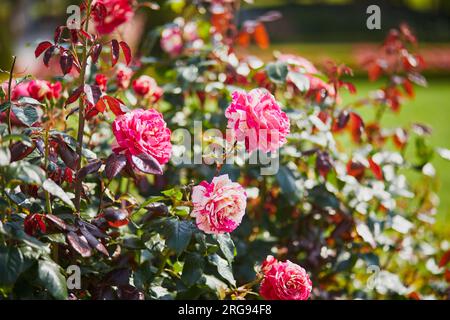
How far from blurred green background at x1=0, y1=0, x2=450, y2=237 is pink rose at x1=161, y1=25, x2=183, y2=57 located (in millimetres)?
116

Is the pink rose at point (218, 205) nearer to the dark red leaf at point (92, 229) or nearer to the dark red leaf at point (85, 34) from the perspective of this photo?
the dark red leaf at point (92, 229)

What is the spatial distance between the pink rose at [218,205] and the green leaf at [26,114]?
1.30 ft

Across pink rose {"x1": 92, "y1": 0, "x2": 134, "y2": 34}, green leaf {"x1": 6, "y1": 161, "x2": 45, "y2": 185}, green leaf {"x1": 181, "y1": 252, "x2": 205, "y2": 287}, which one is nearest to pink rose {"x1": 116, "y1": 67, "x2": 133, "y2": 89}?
pink rose {"x1": 92, "y1": 0, "x2": 134, "y2": 34}

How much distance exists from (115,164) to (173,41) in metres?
1.10

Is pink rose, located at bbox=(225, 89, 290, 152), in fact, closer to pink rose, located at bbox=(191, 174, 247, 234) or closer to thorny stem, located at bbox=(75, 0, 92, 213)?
pink rose, located at bbox=(191, 174, 247, 234)

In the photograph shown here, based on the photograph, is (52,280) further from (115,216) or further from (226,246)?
(226,246)

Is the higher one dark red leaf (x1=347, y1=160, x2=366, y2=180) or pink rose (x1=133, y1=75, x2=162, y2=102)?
pink rose (x1=133, y1=75, x2=162, y2=102)

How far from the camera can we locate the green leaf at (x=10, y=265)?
118 centimetres

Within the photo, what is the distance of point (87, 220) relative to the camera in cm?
144

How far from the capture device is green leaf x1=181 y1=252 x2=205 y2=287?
1515 millimetres

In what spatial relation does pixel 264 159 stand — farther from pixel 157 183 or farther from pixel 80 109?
pixel 80 109

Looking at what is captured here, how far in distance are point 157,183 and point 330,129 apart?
588 mm

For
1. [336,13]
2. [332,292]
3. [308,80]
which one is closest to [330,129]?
[308,80]

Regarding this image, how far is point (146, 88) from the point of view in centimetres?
186
